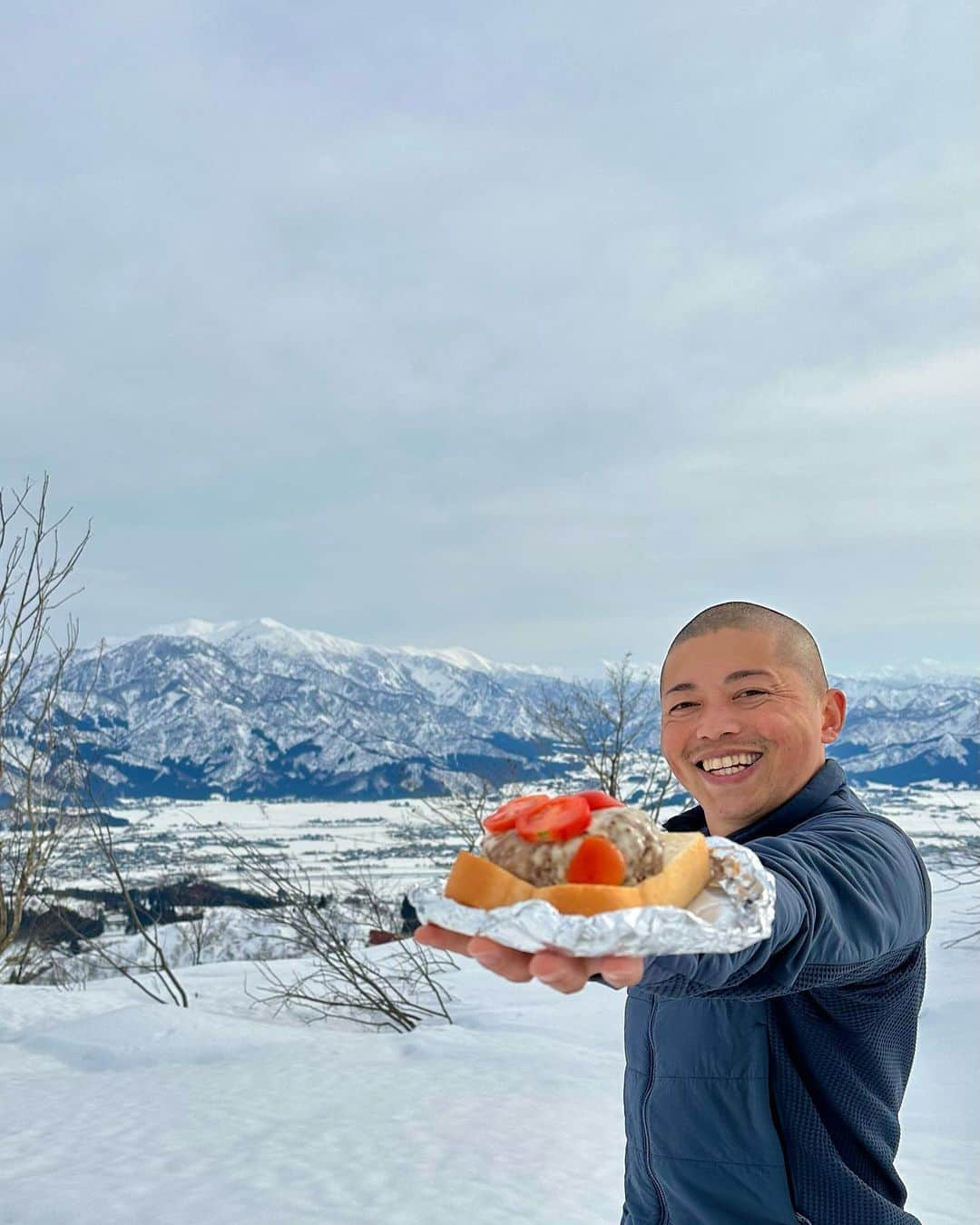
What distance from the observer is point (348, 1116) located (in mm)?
7684

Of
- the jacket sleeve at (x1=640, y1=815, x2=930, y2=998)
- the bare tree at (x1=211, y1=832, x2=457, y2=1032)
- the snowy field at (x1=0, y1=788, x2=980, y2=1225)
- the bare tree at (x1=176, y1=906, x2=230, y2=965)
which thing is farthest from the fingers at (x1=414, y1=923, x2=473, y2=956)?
the bare tree at (x1=176, y1=906, x2=230, y2=965)

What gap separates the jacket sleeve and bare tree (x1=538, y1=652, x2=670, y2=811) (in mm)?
12492

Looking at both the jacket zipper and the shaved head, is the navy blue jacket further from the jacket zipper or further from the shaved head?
the shaved head

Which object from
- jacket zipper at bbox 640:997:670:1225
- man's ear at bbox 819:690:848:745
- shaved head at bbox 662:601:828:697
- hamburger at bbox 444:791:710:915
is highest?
shaved head at bbox 662:601:828:697

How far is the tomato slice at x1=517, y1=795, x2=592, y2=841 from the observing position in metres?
1.33

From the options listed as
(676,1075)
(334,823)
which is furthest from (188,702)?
(676,1075)

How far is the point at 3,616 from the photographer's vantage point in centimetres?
970

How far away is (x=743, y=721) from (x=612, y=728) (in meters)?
13.5

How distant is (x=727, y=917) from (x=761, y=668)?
0.93 metres

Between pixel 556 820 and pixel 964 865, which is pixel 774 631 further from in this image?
pixel 964 865

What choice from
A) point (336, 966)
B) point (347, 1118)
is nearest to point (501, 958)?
point (347, 1118)

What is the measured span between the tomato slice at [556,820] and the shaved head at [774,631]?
90 cm

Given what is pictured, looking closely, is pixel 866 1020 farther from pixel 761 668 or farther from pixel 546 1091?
pixel 546 1091

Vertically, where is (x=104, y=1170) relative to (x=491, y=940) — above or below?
below
